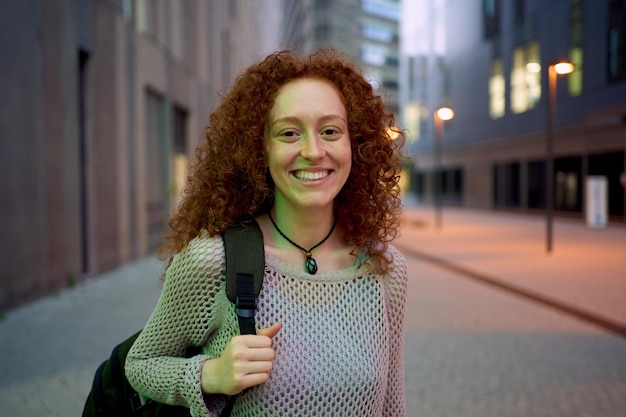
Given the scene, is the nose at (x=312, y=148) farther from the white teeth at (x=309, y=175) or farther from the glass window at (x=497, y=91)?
the glass window at (x=497, y=91)

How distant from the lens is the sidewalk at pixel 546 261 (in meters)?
8.38

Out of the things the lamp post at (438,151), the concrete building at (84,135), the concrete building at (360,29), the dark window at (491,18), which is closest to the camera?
the concrete building at (84,135)

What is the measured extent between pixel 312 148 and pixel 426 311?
6.55 metres

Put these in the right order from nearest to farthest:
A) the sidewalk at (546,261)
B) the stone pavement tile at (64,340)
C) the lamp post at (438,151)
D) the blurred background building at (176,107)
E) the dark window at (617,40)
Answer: the stone pavement tile at (64,340), the sidewalk at (546,261), the blurred background building at (176,107), the lamp post at (438,151), the dark window at (617,40)

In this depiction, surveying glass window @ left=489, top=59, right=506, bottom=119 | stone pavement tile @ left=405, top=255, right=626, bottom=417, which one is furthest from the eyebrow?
glass window @ left=489, top=59, right=506, bottom=119

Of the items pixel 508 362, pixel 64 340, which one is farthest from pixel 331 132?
pixel 64 340

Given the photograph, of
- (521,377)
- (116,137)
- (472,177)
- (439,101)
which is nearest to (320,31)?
(439,101)

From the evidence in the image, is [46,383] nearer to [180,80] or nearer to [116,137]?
[116,137]

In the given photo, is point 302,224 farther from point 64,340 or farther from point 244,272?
point 64,340

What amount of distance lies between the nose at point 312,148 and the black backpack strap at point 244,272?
0.25m

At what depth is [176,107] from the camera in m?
18.4

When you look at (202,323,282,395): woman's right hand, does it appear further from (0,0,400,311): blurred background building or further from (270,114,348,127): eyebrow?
(0,0,400,311): blurred background building

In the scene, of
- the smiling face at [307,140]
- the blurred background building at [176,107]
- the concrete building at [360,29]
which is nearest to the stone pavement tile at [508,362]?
the blurred background building at [176,107]

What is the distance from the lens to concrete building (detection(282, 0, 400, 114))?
8869 centimetres
